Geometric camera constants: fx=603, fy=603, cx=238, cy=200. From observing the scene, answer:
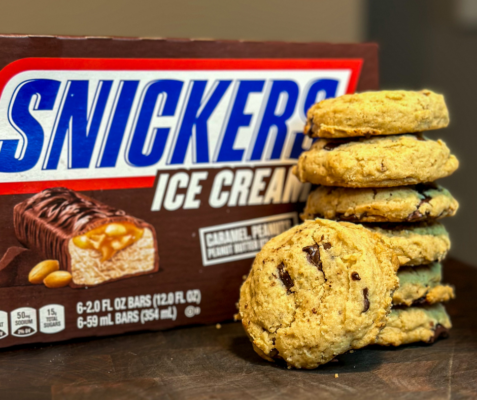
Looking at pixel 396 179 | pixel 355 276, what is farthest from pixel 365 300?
pixel 396 179

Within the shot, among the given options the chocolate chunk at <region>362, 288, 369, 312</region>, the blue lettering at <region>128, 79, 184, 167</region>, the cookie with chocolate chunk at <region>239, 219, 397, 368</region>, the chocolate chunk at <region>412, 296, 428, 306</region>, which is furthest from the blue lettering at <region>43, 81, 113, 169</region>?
the chocolate chunk at <region>412, 296, 428, 306</region>

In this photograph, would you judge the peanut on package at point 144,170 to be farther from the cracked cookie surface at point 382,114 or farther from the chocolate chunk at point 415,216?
the chocolate chunk at point 415,216

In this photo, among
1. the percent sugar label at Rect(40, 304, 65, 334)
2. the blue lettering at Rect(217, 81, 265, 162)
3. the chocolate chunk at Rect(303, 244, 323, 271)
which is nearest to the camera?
the chocolate chunk at Rect(303, 244, 323, 271)

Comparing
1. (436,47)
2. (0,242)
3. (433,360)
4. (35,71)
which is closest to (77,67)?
(35,71)

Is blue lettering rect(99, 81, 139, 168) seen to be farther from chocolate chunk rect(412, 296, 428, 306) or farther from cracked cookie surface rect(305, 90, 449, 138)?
chocolate chunk rect(412, 296, 428, 306)

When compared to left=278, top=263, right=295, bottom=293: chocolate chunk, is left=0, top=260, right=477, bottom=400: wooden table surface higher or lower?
lower

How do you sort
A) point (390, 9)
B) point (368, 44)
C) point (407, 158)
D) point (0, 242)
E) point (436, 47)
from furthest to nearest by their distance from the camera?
point (390, 9) → point (436, 47) → point (368, 44) → point (0, 242) → point (407, 158)

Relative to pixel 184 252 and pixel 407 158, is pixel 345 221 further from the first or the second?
pixel 184 252
